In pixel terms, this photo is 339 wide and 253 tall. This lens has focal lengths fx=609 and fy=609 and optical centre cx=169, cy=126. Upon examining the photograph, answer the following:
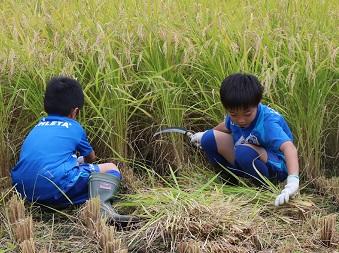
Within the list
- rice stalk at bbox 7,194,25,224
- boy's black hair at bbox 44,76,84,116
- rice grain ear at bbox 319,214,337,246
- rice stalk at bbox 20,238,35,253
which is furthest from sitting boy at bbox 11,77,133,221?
rice grain ear at bbox 319,214,337,246

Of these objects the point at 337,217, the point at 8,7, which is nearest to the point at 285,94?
the point at 337,217

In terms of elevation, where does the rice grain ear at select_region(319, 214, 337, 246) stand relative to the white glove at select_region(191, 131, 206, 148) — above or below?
below

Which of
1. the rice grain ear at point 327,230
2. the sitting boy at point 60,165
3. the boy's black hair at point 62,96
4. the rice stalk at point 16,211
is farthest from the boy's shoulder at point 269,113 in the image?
the rice stalk at point 16,211

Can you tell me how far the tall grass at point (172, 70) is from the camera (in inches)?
109

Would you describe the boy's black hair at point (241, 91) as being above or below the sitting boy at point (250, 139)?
above

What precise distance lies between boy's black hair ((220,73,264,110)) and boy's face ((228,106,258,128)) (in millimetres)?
23

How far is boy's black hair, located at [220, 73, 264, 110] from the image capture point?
249cm

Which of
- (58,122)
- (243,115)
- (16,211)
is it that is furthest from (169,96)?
(16,211)

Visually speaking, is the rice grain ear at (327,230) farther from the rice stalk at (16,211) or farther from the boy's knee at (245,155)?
the rice stalk at (16,211)

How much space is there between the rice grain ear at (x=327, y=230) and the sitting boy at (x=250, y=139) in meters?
0.18

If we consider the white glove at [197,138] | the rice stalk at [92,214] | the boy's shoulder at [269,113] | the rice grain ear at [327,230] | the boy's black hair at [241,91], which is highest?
the boy's black hair at [241,91]

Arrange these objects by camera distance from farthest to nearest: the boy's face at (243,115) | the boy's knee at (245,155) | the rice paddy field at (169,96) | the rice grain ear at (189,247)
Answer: the boy's knee at (245,155), the boy's face at (243,115), the rice paddy field at (169,96), the rice grain ear at (189,247)

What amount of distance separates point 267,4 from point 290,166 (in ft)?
4.28

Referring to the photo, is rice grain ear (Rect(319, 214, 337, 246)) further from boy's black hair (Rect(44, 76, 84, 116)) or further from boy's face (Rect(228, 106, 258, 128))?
boy's black hair (Rect(44, 76, 84, 116))
